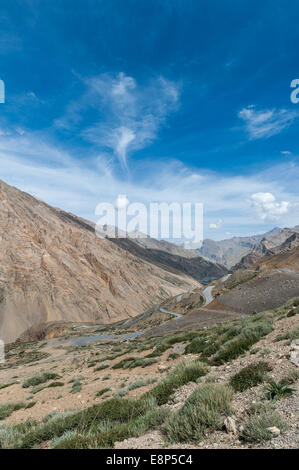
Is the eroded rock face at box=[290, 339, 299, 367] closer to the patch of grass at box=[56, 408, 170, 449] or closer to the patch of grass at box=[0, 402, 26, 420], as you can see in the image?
the patch of grass at box=[56, 408, 170, 449]

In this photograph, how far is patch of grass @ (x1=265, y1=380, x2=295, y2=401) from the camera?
4703 mm

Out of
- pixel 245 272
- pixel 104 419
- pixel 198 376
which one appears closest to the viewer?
pixel 104 419

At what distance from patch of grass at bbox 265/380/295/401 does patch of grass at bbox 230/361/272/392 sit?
54cm

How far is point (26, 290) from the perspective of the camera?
87.3 metres

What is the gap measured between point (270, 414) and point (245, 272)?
239 ft

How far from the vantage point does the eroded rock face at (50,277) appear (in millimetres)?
84688

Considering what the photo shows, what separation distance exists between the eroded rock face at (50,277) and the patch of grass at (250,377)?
281 ft

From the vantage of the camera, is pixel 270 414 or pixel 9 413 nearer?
pixel 270 414

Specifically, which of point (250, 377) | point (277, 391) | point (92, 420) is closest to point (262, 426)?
point (277, 391)

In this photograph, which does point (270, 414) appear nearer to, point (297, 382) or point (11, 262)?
point (297, 382)

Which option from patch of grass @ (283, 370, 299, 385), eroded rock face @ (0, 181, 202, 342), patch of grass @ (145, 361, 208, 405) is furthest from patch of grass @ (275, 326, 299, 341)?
eroded rock face @ (0, 181, 202, 342)

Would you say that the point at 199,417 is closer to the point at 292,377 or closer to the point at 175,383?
the point at 292,377

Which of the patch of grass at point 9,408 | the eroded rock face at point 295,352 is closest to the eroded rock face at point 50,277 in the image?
the patch of grass at point 9,408
